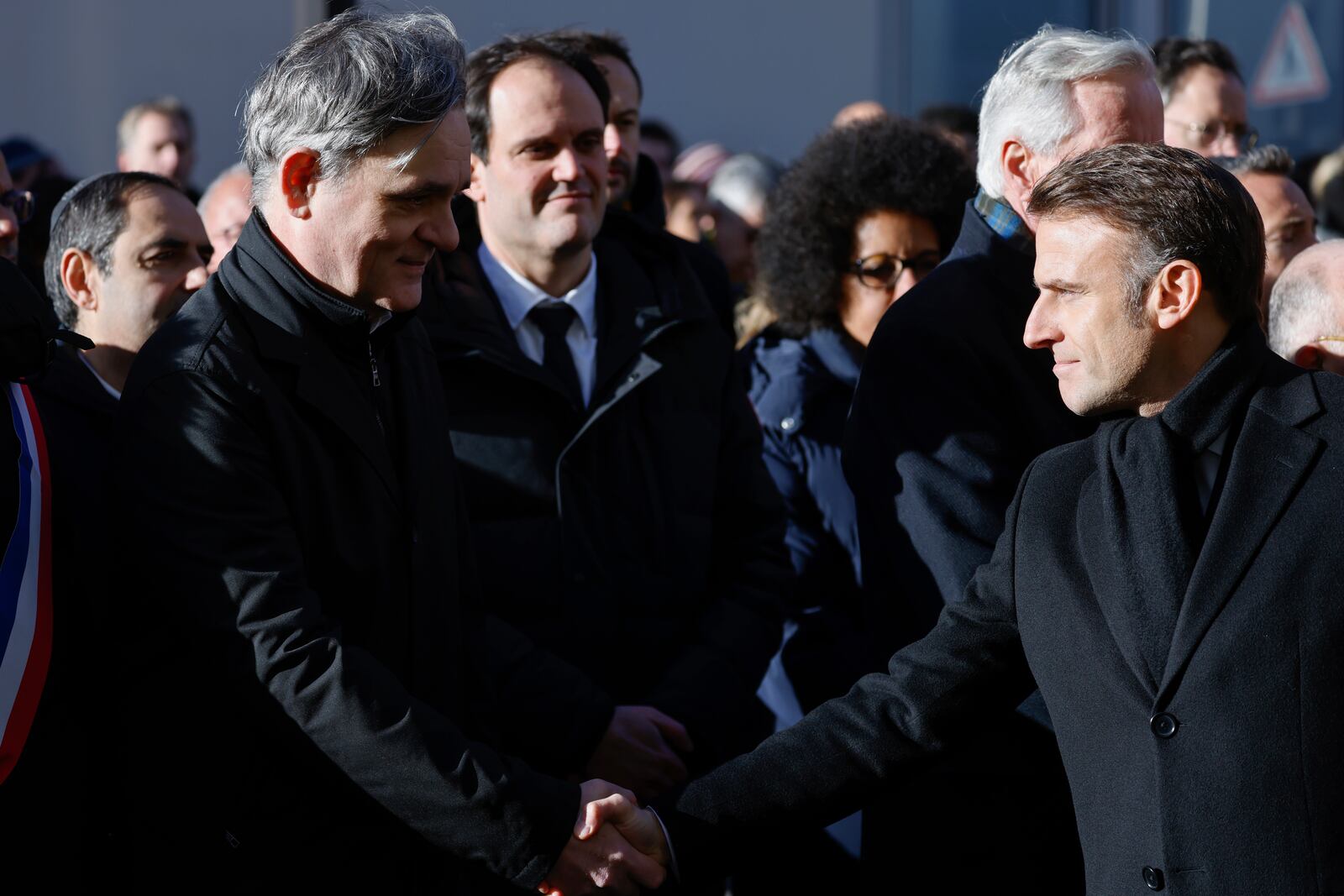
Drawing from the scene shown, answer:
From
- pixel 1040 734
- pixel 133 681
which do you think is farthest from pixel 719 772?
pixel 133 681

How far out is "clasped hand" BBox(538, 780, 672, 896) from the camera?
9.41 feet

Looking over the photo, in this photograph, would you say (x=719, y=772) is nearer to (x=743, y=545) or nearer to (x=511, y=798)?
(x=511, y=798)

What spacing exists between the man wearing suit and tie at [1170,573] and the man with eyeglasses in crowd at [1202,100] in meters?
3.34

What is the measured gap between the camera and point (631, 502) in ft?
11.6

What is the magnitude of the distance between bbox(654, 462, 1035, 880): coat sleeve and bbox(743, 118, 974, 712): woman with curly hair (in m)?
1.18

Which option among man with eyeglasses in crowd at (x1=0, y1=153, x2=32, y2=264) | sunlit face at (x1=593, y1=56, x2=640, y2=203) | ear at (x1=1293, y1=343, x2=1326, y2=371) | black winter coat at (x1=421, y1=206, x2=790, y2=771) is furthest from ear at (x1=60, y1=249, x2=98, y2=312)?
ear at (x1=1293, y1=343, x2=1326, y2=371)

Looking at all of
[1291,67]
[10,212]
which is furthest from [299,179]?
[1291,67]

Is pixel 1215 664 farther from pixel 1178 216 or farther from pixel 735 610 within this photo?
pixel 735 610

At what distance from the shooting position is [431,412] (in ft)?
9.97

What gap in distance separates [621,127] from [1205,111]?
2145 millimetres

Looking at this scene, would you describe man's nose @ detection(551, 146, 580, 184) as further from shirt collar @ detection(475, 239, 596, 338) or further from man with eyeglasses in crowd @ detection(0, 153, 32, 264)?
man with eyeglasses in crowd @ detection(0, 153, 32, 264)

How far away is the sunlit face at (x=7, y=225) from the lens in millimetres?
3539

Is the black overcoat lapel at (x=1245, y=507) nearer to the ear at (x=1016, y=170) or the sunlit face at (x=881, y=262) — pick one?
the ear at (x=1016, y=170)

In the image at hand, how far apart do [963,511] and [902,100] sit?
7187 millimetres
